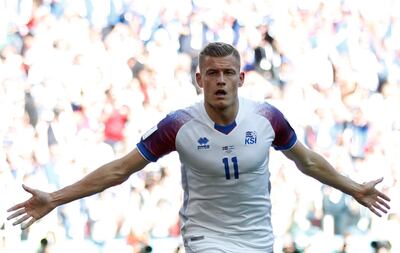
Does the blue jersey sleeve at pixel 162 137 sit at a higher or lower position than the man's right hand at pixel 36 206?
higher

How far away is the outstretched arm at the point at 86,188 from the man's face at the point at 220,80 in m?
0.37

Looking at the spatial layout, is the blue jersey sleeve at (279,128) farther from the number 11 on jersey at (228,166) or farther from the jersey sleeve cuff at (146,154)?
the jersey sleeve cuff at (146,154)

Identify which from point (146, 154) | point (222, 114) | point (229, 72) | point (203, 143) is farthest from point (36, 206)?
point (229, 72)

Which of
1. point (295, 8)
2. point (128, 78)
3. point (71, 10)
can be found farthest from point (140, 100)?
point (295, 8)

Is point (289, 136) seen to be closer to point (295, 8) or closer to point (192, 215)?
point (192, 215)

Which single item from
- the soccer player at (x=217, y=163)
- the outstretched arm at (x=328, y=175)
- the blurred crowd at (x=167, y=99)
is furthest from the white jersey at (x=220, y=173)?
the blurred crowd at (x=167, y=99)

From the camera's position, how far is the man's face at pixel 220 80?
3.89 meters

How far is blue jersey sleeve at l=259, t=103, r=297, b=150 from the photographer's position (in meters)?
4.05

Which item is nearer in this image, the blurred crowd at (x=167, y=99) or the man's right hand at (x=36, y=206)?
the man's right hand at (x=36, y=206)

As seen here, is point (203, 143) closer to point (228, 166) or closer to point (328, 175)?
point (228, 166)

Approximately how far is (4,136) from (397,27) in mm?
2837

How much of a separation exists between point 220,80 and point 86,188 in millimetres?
689

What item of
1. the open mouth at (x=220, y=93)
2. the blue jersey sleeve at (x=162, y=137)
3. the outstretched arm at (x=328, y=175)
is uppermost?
the open mouth at (x=220, y=93)

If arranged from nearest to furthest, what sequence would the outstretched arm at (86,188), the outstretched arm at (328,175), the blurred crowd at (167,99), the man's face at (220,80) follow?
the man's face at (220,80) → the outstretched arm at (86,188) → the outstretched arm at (328,175) → the blurred crowd at (167,99)
